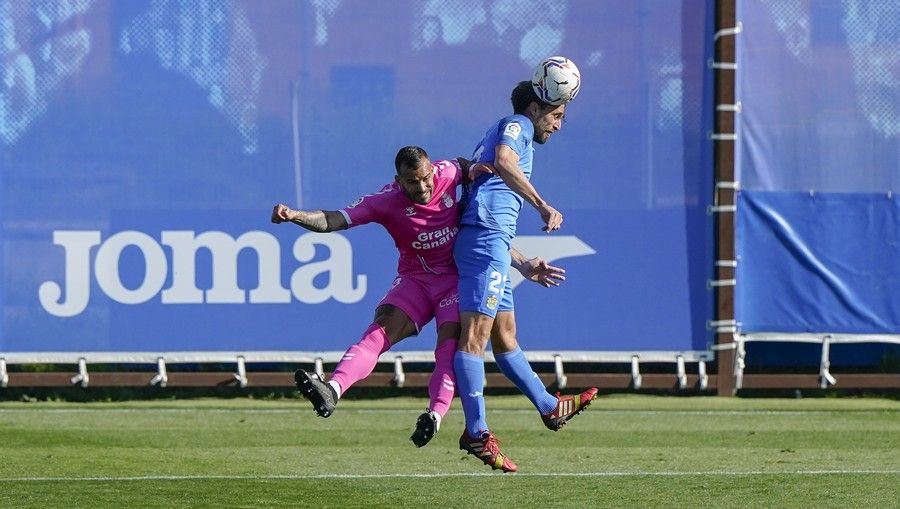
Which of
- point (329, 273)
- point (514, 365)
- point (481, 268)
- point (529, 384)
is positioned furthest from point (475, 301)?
point (329, 273)

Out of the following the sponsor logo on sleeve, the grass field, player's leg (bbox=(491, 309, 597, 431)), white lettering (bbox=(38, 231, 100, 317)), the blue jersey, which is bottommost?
the grass field

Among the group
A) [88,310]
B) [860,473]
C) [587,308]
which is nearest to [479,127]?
[587,308]

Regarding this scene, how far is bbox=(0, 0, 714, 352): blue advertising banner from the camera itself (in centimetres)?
1420

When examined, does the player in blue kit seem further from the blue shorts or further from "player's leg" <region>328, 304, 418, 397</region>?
"player's leg" <region>328, 304, 418, 397</region>

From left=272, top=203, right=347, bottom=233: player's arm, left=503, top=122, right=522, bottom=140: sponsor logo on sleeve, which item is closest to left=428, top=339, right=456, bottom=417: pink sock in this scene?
left=272, top=203, right=347, bottom=233: player's arm

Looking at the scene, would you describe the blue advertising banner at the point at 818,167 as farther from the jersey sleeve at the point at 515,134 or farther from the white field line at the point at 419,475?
the jersey sleeve at the point at 515,134

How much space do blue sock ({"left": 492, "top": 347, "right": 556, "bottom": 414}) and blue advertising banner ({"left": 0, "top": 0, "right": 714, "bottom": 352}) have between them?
547 centimetres

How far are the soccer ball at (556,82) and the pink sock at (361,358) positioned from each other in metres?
1.72

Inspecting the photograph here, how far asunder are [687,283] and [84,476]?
7.28m

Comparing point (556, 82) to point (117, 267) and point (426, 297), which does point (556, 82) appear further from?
point (117, 267)

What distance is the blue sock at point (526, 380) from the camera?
8.88 m

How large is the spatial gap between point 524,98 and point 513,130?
0.44 m

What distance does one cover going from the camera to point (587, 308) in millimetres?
14602

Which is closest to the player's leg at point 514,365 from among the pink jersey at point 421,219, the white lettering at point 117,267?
the pink jersey at point 421,219
